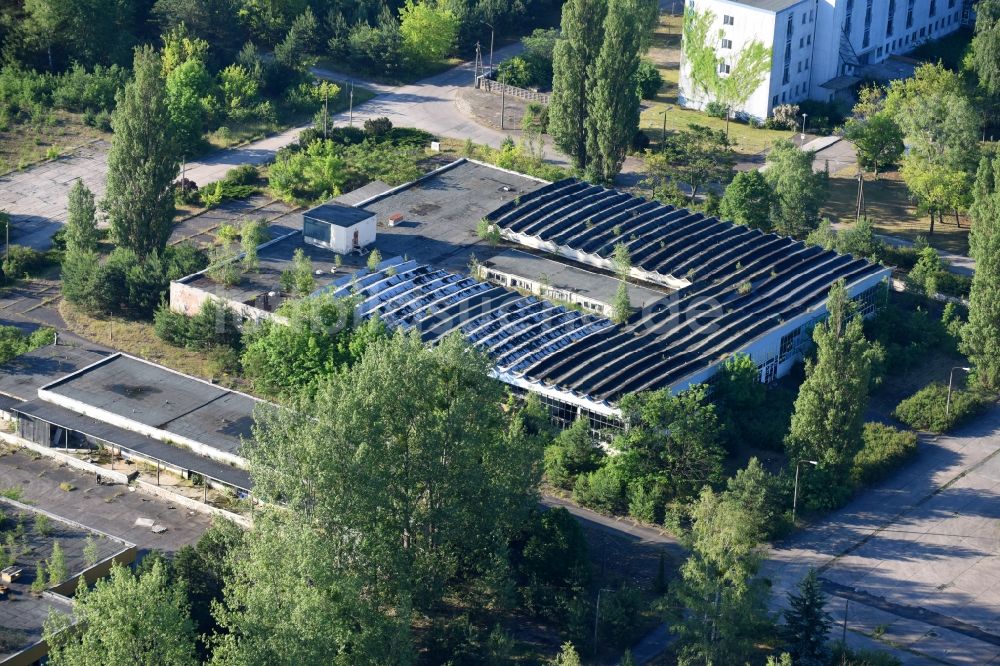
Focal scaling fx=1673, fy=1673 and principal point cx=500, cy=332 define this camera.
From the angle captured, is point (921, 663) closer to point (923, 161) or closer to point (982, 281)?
point (982, 281)

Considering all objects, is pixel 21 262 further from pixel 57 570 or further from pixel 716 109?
pixel 716 109

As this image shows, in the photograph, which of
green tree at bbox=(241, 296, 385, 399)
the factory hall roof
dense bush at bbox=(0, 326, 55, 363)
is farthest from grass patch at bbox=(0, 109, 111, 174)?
green tree at bbox=(241, 296, 385, 399)

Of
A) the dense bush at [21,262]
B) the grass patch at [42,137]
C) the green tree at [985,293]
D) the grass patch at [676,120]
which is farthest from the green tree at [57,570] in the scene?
the grass patch at [676,120]

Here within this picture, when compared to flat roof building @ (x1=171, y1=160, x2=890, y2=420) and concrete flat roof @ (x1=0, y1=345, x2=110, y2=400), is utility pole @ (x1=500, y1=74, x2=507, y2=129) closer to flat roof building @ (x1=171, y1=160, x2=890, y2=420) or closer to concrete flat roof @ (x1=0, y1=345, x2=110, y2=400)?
flat roof building @ (x1=171, y1=160, x2=890, y2=420)

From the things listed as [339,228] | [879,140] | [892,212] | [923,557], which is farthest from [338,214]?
[879,140]

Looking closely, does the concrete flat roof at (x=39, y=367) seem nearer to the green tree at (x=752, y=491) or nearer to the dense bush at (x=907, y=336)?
the green tree at (x=752, y=491)

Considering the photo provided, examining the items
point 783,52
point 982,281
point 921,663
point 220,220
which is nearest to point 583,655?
point 921,663
